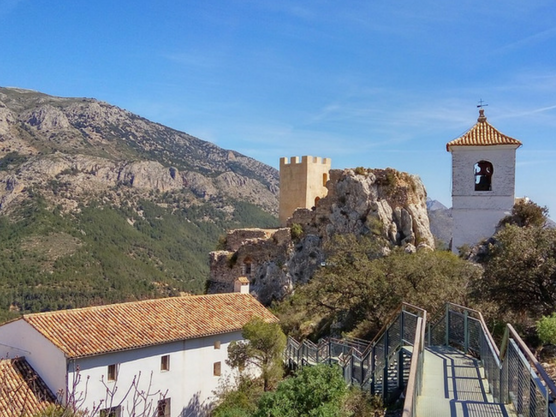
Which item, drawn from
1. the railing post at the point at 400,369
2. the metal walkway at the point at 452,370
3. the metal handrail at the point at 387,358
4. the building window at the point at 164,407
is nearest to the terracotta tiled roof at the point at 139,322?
the building window at the point at 164,407

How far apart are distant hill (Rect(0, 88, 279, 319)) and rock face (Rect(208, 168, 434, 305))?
4802cm

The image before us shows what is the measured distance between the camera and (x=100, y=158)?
127500 millimetres

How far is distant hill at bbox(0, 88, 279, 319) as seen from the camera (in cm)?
8194

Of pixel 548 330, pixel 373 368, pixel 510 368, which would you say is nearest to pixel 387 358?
pixel 373 368

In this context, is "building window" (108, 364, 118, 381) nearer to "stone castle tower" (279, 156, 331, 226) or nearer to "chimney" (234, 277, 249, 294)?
"chimney" (234, 277, 249, 294)

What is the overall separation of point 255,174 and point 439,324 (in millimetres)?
155156

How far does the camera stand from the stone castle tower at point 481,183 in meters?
23.0

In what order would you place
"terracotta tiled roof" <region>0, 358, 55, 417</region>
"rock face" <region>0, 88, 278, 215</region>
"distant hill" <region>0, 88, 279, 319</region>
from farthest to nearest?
"rock face" <region>0, 88, 278, 215</region>, "distant hill" <region>0, 88, 279, 319</region>, "terracotta tiled roof" <region>0, 358, 55, 417</region>

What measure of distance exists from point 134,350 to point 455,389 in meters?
14.4

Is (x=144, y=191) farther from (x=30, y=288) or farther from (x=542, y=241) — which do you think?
(x=542, y=241)

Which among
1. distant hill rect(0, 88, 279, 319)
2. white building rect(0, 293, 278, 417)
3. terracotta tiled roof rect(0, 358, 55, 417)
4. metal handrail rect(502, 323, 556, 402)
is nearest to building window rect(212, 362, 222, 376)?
white building rect(0, 293, 278, 417)

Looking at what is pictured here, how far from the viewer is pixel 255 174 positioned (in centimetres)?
16688

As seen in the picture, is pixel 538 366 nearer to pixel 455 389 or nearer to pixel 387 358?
pixel 455 389

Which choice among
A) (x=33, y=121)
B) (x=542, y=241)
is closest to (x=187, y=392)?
(x=542, y=241)
